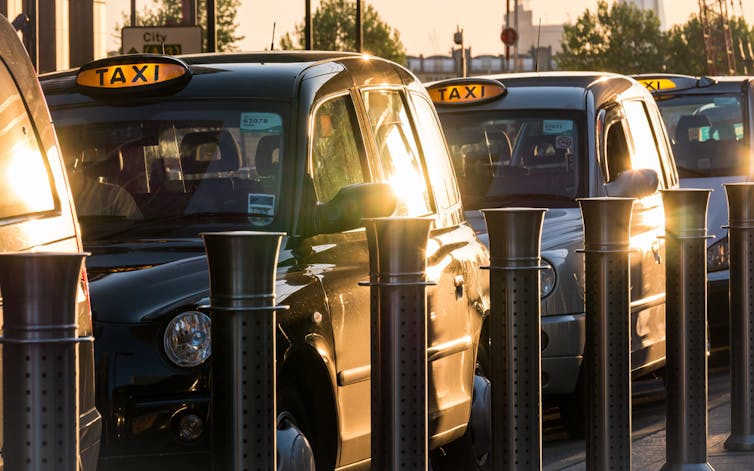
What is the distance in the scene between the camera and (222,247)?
4273mm

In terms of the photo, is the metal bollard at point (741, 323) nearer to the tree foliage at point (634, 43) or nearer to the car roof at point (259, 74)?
the car roof at point (259, 74)

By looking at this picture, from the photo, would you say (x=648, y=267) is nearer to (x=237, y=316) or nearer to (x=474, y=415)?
(x=474, y=415)

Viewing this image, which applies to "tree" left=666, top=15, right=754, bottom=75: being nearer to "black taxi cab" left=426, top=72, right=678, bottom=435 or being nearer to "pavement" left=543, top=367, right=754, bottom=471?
"black taxi cab" left=426, top=72, right=678, bottom=435

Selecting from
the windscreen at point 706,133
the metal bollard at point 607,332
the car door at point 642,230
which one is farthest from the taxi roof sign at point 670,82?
the metal bollard at point 607,332

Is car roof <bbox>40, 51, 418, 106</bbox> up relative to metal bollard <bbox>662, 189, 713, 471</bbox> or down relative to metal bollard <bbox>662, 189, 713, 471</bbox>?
up

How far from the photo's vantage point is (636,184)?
32.9 ft

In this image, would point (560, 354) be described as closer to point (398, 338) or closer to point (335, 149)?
point (335, 149)

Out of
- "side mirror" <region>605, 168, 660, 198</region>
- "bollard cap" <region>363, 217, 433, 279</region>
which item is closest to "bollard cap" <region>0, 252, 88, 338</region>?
"bollard cap" <region>363, 217, 433, 279</region>

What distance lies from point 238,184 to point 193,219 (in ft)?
0.70

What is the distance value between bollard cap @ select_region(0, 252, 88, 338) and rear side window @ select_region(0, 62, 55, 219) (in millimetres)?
510

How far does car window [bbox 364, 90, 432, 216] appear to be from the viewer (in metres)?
7.01

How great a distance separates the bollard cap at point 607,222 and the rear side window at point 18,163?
2039mm

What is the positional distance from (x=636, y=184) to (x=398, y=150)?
3129 mm

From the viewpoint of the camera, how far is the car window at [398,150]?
7012mm
